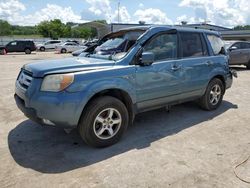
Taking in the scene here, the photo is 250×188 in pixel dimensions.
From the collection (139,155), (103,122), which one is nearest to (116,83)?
(103,122)

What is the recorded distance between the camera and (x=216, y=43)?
6238 millimetres

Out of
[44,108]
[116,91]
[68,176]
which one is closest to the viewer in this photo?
[68,176]

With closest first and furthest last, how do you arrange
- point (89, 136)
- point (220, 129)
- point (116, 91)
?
point (89, 136) → point (116, 91) → point (220, 129)

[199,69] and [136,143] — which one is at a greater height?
[199,69]

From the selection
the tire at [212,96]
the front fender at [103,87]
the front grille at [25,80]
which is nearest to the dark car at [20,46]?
the front grille at [25,80]

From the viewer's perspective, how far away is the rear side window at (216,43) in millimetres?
6049

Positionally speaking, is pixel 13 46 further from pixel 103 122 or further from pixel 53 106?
pixel 53 106

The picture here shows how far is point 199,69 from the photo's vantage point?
555 cm

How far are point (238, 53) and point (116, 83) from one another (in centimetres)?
1156

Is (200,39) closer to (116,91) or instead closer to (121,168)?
(116,91)

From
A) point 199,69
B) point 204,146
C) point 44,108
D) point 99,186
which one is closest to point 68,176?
point 99,186

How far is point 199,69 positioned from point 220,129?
Result: 128cm

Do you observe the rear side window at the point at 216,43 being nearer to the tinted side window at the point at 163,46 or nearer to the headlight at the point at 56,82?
the tinted side window at the point at 163,46

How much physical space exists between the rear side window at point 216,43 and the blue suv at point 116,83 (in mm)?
236
